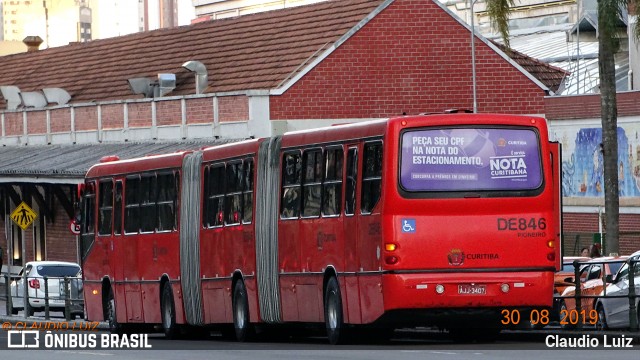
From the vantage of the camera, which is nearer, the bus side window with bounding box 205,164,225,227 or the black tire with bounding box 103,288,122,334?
the bus side window with bounding box 205,164,225,227

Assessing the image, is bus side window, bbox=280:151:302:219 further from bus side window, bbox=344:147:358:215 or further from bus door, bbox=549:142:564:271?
bus door, bbox=549:142:564:271

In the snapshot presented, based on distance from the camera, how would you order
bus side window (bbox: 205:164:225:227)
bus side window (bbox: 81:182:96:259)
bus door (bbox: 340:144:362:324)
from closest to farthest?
bus door (bbox: 340:144:362:324)
bus side window (bbox: 205:164:225:227)
bus side window (bbox: 81:182:96:259)

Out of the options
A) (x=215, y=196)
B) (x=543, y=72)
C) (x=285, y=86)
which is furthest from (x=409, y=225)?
(x=543, y=72)

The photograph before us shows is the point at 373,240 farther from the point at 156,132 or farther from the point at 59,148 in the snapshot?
the point at 59,148

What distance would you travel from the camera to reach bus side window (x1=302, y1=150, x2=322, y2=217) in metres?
23.6

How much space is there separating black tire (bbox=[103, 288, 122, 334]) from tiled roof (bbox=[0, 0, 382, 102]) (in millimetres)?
19023

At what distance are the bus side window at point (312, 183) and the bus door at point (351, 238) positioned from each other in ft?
3.01

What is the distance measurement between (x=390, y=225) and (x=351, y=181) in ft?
4.37

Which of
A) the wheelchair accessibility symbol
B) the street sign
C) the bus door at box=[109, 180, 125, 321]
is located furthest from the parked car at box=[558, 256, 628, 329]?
the street sign

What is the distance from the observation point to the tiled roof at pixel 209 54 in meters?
53.3

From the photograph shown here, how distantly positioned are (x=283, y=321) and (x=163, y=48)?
38.6 meters

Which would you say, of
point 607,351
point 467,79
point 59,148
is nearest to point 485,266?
point 607,351

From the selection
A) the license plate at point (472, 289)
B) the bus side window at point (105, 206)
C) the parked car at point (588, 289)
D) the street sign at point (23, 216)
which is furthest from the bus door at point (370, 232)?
the street sign at point (23, 216)
